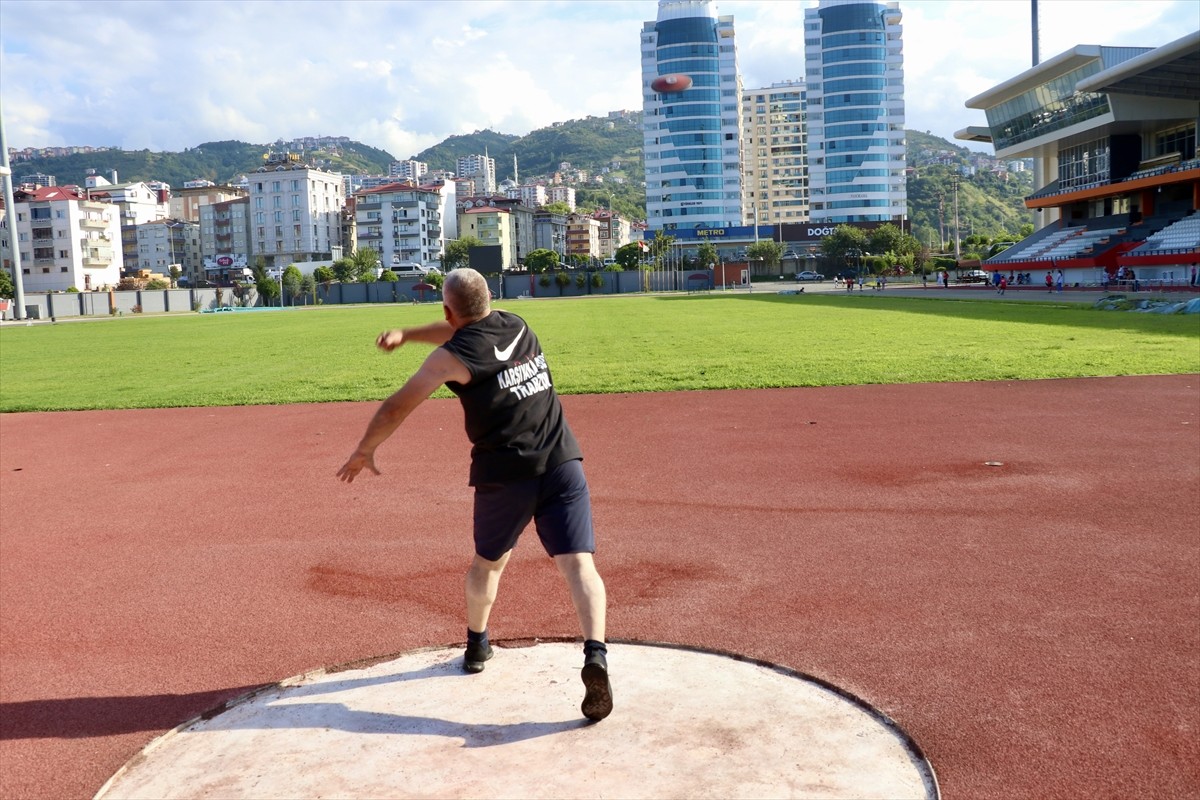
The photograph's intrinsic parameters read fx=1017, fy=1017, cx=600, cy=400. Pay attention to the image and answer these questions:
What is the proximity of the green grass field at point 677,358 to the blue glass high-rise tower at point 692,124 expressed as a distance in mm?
136180

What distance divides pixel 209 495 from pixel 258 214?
493 feet

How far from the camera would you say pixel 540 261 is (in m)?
128

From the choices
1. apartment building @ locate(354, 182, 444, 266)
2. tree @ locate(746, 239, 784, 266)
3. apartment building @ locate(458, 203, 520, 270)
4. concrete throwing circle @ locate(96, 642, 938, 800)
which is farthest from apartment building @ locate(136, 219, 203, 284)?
concrete throwing circle @ locate(96, 642, 938, 800)

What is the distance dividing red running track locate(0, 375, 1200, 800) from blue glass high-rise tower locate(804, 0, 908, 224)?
163653 millimetres

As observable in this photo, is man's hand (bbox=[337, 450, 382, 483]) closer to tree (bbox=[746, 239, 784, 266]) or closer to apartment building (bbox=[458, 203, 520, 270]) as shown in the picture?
tree (bbox=[746, 239, 784, 266])

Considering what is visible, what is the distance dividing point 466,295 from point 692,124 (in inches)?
6715

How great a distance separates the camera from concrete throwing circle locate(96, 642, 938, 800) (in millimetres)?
3914

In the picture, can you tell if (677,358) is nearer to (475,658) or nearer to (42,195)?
(475,658)

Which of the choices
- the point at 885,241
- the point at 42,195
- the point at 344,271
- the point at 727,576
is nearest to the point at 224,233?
the point at 42,195

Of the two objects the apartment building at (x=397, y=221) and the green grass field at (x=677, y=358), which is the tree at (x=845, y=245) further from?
the green grass field at (x=677, y=358)

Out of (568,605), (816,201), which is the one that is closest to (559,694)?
(568,605)

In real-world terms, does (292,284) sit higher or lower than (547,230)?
lower

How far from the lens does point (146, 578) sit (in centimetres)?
701

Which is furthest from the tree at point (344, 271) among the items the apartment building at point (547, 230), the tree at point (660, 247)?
the apartment building at point (547, 230)
